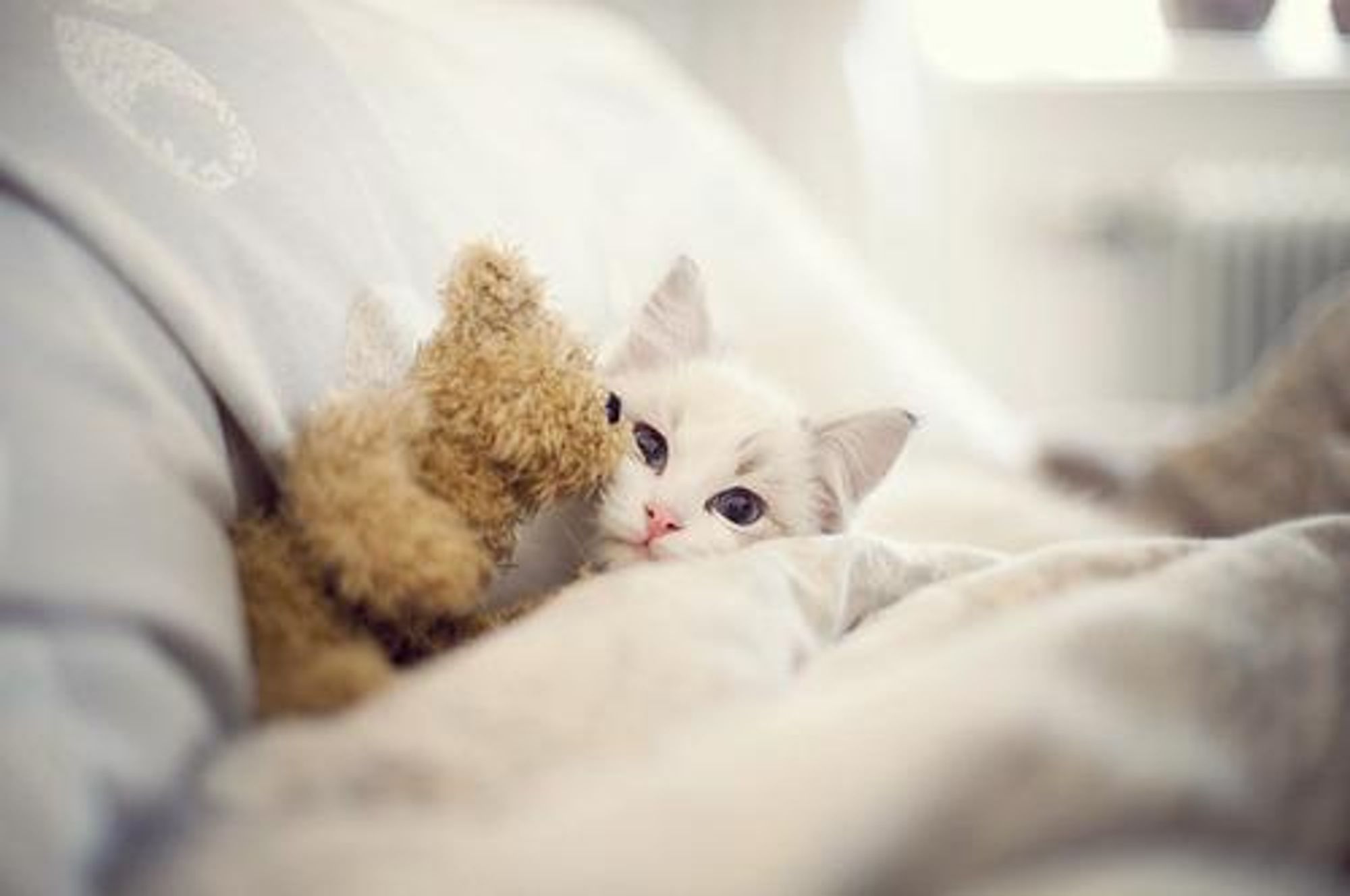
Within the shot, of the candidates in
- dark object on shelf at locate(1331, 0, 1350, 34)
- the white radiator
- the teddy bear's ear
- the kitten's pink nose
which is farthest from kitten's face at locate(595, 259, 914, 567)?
dark object on shelf at locate(1331, 0, 1350, 34)

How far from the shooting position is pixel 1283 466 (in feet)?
3.17

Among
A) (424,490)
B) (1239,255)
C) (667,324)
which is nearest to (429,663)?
(424,490)

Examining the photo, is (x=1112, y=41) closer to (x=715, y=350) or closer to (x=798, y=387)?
(x=798, y=387)

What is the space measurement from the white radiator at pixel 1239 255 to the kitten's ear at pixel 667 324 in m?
1.78

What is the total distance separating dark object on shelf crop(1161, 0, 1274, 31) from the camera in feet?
7.27

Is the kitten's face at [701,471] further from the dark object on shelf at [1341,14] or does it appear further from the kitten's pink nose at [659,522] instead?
the dark object on shelf at [1341,14]

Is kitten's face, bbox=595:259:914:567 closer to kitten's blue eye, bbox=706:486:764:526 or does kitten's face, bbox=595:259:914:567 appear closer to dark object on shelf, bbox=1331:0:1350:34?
kitten's blue eye, bbox=706:486:764:526

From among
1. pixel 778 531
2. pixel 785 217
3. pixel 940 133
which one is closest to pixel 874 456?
pixel 778 531

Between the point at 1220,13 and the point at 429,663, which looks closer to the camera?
the point at 429,663

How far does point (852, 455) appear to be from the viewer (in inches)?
27.7

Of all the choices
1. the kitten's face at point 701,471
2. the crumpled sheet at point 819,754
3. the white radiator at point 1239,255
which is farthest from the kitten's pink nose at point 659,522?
the white radiator at point 1239,255

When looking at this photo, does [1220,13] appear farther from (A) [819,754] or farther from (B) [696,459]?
(A) [819,754]

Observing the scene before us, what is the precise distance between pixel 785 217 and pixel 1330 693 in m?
0.99

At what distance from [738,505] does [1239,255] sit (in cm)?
194
